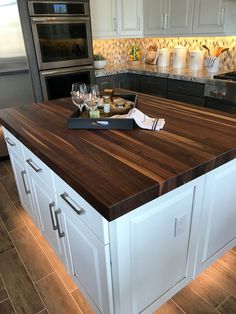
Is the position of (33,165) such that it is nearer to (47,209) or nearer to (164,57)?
(47,209)

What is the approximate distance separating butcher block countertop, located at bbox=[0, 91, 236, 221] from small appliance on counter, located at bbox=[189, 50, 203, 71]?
1885mm

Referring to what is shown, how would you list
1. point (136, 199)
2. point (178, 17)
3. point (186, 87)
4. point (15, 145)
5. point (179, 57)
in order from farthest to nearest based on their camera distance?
1. point (179, 57)
2. point (178, 17)
3. point (186, 87)
4. point (15, 145)
5. point (136, 199)

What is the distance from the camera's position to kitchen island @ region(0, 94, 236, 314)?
0.89 m

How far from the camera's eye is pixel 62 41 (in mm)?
3002

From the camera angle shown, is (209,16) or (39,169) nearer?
(39,169)

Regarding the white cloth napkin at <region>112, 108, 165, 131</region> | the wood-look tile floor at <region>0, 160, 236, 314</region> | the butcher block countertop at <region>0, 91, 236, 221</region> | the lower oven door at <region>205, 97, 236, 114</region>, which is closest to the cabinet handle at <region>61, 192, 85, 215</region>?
the butcher block countertop at <region>0, 91, 236, 221</region>

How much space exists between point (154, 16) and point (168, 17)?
0.27 m

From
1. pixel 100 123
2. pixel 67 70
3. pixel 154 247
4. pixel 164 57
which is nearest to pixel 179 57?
pixel 164 57

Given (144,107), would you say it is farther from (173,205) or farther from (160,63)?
(160,63)

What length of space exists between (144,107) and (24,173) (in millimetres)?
889

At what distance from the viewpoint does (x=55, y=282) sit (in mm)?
1593

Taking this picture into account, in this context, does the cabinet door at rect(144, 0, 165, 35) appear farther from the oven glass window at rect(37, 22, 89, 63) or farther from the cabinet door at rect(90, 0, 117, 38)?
the oven glass window at rect(37, 22, 89, 63)

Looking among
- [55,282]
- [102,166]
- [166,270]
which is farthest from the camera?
[55,282]

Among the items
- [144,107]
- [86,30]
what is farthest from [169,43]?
[144,107]
